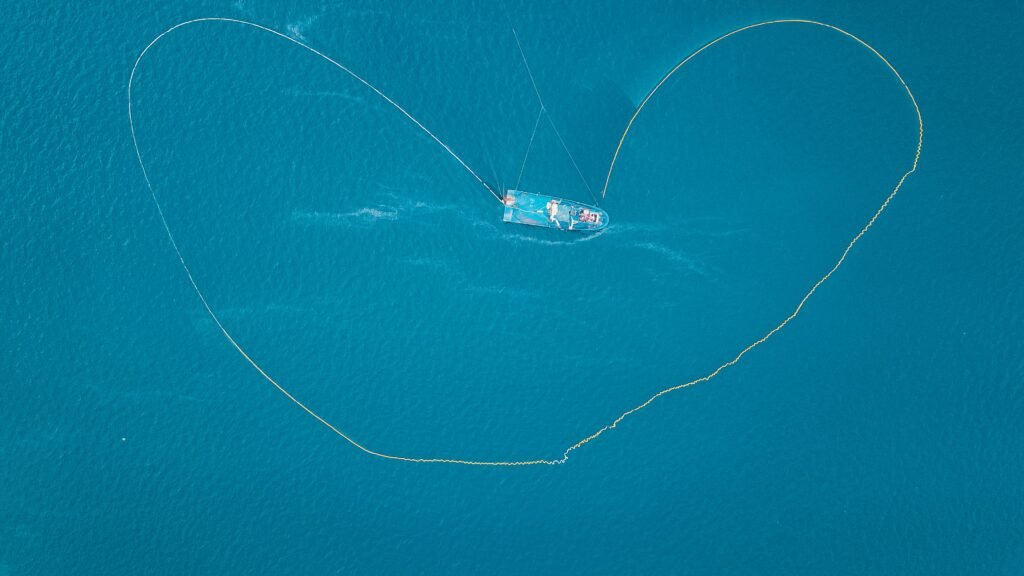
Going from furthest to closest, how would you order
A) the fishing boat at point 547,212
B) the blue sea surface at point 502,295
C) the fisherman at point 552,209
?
the blue sea surface at point 502,295 → the fishing boat at point 547,212 → the fisherman at point 552,209

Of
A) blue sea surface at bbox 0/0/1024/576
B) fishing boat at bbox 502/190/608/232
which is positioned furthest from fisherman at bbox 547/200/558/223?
blue sea surface at bbox 0/0/1024/576

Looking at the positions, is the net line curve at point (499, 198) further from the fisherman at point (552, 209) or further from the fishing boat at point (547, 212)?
the fisherman at point (552, 209)

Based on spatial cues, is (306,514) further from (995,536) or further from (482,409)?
(995,536)

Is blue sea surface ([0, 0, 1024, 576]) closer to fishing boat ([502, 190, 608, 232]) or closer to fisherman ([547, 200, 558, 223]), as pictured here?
fishing boat ([502, 190, 608, 232])

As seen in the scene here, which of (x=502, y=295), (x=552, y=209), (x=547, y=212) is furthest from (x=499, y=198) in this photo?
(x=502, y=295)

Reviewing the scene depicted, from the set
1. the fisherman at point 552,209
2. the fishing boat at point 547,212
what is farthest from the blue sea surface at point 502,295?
the fisherman at point 552,209
